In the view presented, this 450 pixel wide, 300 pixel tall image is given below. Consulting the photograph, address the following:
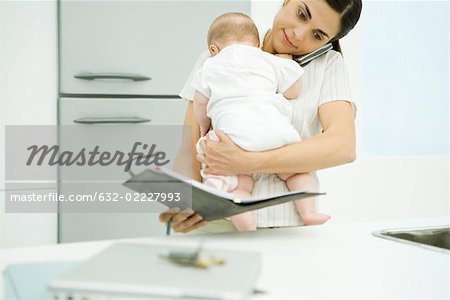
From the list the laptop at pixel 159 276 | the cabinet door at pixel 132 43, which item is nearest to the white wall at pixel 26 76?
the cabinet door at pixel 132 43

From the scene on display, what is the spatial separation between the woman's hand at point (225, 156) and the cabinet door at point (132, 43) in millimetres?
762

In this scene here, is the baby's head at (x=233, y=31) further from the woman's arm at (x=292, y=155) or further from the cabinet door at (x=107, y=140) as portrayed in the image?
the cabinet door at (x=107, y=140)

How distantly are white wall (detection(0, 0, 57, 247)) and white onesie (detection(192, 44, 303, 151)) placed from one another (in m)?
0.74

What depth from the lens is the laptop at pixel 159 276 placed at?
62cm

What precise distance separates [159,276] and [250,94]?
2.71 feet

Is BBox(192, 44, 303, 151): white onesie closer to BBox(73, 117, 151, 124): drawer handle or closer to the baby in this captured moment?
the baby

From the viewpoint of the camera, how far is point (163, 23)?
211cm

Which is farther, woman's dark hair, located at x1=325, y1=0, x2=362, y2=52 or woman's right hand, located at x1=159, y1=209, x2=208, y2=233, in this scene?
woman's dark hair, located at x1=325, y1=0, x2=362, y2=52

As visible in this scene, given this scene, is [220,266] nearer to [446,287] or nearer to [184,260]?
[184,260]

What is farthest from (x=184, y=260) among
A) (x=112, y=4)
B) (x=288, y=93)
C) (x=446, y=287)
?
(x=112, y=4)

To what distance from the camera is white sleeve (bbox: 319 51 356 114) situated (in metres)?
1.49

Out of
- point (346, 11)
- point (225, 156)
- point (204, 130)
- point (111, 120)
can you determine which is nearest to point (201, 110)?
point (204, 130)

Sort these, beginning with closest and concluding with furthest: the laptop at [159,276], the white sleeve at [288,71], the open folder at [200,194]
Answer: the laptop at [159,276] < the open folder at [200,194] < the white sleeve at [288,71]

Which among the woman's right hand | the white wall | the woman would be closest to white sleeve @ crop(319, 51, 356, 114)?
Answer: the woman
